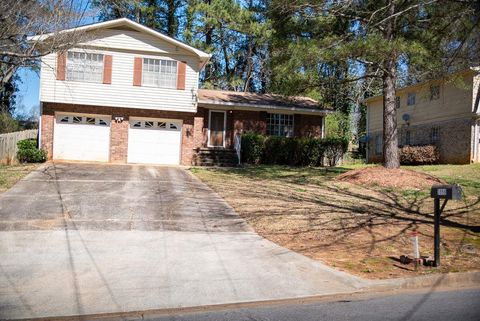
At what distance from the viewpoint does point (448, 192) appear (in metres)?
7.42

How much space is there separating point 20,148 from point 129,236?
14.2 meters

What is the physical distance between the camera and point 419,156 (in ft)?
91.7

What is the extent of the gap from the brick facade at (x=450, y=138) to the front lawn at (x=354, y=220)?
24.3ft

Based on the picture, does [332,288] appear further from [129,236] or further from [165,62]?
[165,62]

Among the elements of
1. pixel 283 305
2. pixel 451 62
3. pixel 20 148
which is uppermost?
pixel 451 62

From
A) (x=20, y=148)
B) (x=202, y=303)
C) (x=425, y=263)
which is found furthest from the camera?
(x=20, y=148)

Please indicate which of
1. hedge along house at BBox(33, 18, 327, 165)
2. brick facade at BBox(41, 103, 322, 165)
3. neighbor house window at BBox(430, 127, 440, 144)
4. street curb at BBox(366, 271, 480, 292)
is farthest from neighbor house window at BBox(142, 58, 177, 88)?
street curb at BBox(366, 271, 480, 292)

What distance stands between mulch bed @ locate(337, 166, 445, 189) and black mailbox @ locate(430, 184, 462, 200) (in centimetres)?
891

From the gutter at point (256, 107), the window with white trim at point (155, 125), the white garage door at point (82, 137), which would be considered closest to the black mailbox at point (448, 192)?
the window with white trim at point (155, 125)

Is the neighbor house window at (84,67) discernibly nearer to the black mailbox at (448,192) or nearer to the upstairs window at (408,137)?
the black mailbox at (448,192)

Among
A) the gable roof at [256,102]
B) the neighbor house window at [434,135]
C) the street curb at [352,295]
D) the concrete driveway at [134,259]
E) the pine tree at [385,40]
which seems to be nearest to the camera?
the street curb at [352,295]

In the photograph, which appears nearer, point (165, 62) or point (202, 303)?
point (202, 303)

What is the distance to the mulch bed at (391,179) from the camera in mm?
16500

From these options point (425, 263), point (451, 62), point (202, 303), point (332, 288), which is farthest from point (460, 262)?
point (451, 62)
